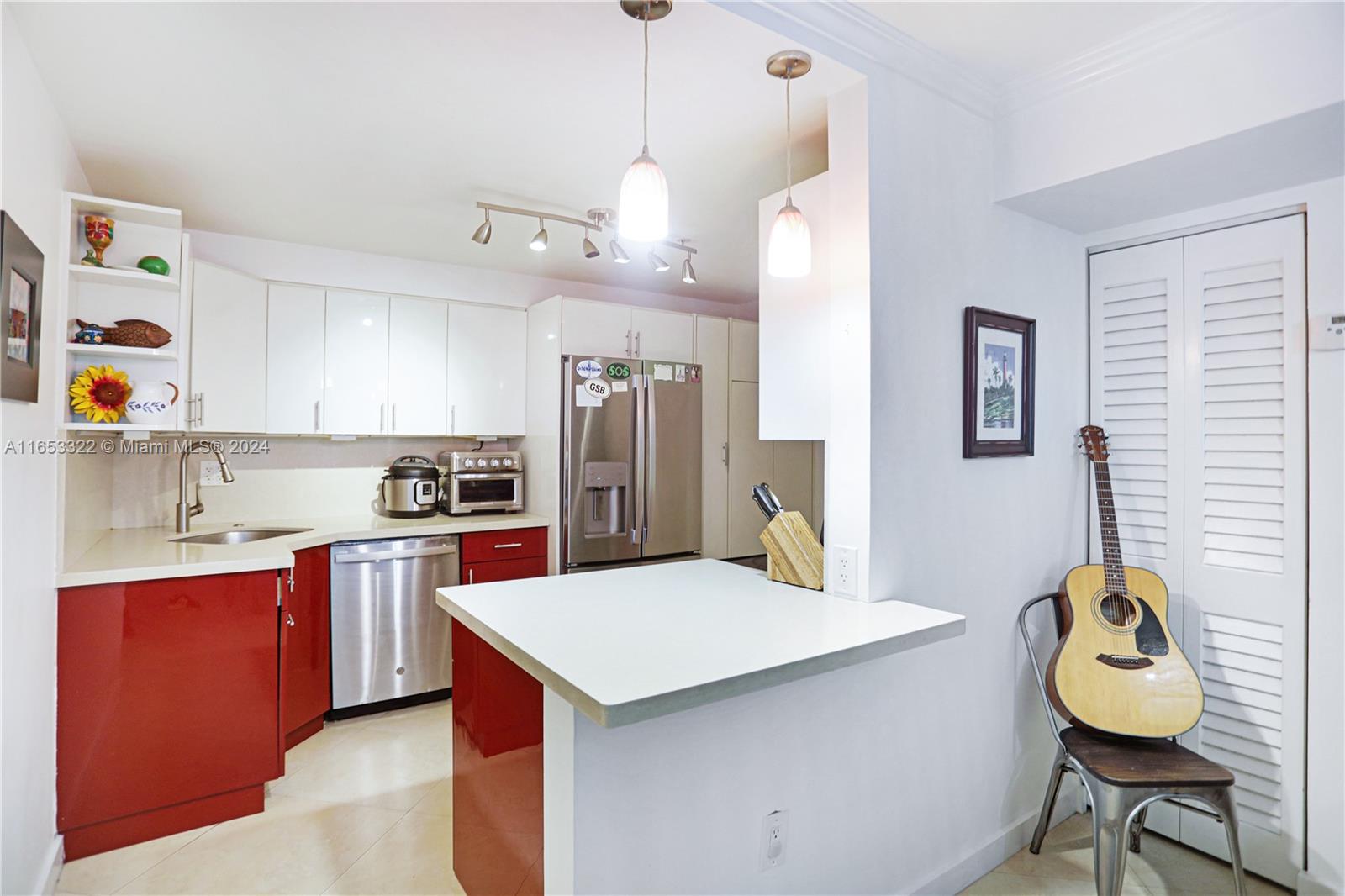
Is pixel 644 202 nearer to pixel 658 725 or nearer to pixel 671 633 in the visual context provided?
pixel 671 633

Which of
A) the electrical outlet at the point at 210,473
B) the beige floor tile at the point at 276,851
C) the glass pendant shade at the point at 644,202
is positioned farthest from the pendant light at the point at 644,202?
the electrical outlet at the point at 210,473

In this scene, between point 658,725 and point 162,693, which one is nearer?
point 658,725

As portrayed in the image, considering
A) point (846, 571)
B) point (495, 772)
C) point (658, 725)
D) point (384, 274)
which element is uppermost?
point (384, 274)

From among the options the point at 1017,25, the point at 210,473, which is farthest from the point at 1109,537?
the point at 210,473

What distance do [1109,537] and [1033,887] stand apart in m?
1.11

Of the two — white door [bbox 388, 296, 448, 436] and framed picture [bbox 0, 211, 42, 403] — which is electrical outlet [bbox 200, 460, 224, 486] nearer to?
white door [bbox 388, 296, 448, 436]

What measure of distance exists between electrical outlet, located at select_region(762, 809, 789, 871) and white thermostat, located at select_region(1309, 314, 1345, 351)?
202 cm

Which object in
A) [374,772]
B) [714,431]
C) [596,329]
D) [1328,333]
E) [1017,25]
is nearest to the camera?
[1017,25]

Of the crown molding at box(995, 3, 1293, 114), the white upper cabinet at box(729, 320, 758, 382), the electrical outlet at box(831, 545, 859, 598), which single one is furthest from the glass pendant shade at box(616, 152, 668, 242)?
the white upper cabinet at box(729, 320, 758, 382)

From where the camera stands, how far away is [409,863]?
219 cm

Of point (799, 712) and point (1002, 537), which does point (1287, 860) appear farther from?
point (799, 712)

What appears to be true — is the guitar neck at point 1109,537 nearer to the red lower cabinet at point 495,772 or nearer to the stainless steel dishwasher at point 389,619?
the red lower cabinet at point 495,772

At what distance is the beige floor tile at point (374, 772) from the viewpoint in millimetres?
2615

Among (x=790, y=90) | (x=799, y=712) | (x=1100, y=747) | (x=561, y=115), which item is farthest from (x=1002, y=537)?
(x=561, y=115)
